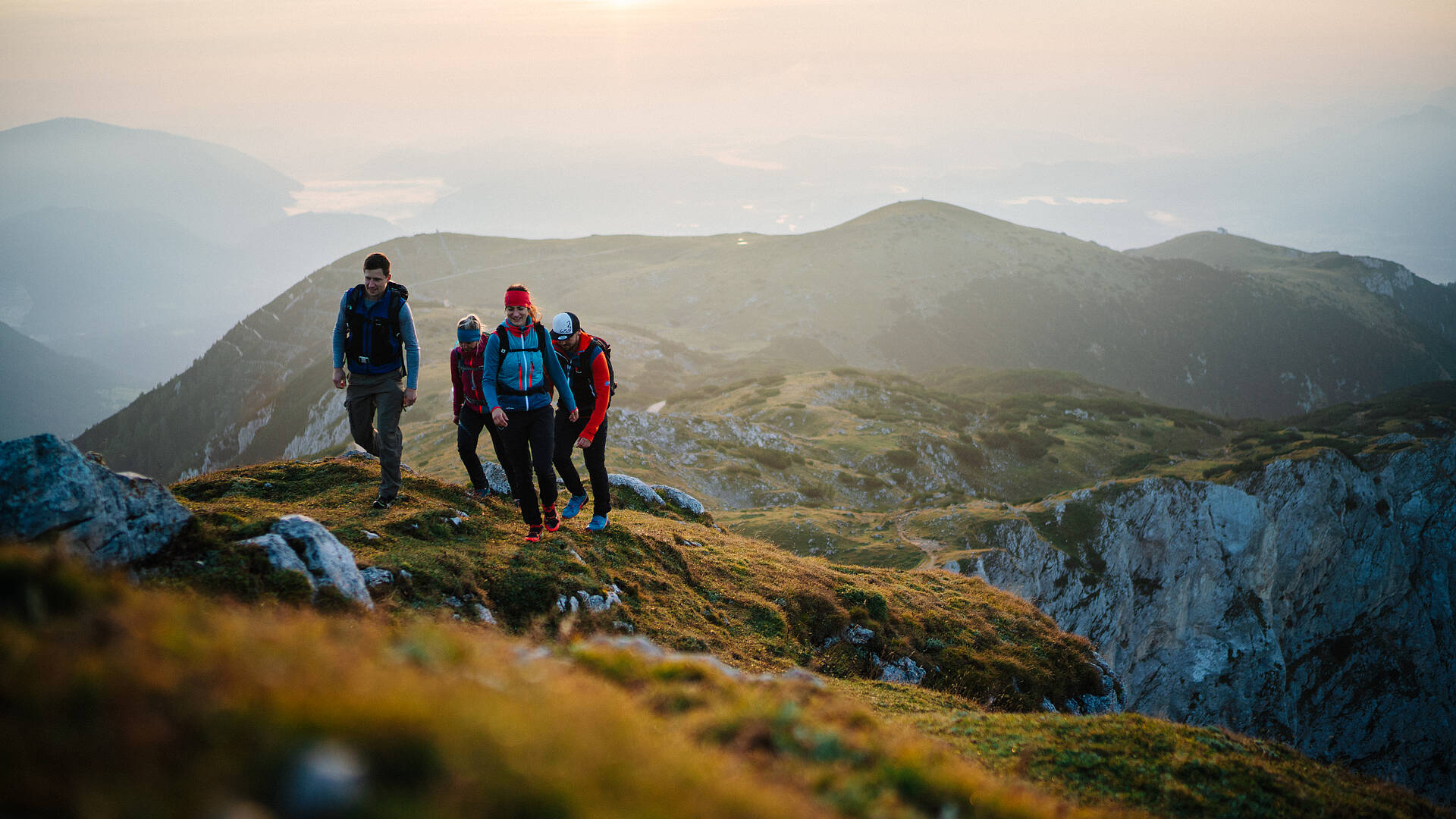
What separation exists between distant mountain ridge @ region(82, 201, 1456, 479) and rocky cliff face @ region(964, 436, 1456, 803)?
8219 centimetres

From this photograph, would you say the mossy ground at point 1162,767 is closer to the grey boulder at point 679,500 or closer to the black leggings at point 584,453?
the black leggings at point 584,453

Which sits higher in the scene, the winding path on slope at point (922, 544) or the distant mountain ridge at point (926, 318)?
the distant mountain ridge at point (926, 318)

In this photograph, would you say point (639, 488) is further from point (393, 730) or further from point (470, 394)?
point (393, 730)

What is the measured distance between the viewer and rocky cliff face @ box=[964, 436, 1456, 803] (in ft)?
130

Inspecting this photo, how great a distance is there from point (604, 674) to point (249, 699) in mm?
3406

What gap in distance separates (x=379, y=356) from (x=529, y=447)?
139 inches

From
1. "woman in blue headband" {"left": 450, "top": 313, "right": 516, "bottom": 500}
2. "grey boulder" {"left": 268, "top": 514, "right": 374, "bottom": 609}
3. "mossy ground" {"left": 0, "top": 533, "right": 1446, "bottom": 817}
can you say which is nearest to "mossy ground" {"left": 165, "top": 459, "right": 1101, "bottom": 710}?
"grey boulder" {"left": 268, "top": 514, "right": 374, "bottom": 609}

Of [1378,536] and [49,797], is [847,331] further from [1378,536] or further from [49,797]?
[49,797]

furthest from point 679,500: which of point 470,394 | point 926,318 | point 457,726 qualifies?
point 926,318

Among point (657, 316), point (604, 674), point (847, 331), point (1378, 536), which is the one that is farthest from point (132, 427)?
point (1378, 536)

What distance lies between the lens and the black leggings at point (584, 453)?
13617 mm

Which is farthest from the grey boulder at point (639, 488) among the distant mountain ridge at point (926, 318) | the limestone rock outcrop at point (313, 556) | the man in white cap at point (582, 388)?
the distant mountain ridge at point (926, 318)

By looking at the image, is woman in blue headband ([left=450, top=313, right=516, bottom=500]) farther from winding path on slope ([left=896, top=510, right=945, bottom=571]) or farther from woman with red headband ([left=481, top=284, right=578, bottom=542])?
winding path on slope ([left=896, top=510, right=945, bottom=571])

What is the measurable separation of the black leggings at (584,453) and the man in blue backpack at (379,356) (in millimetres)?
2967
